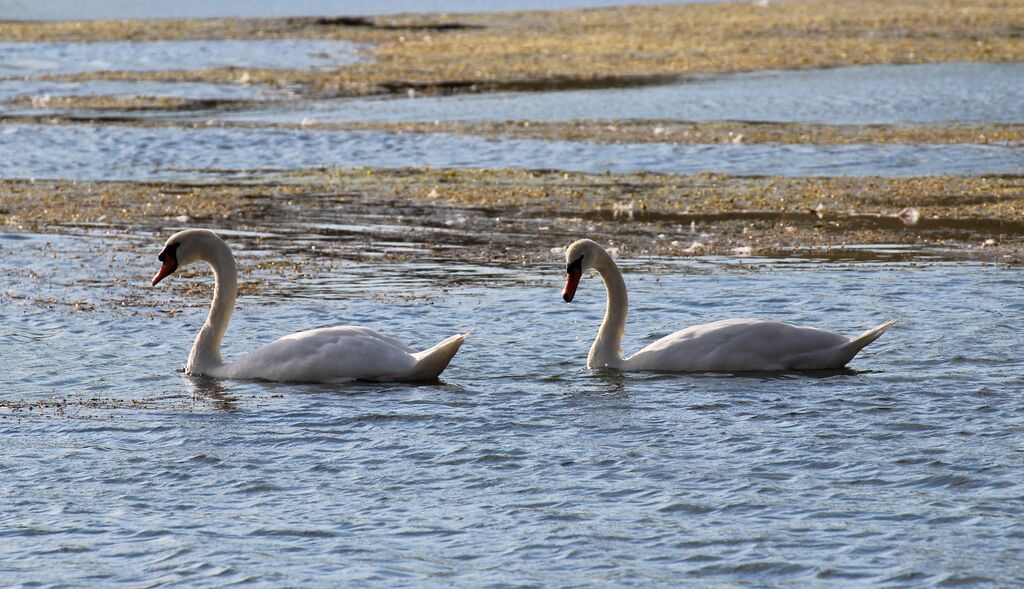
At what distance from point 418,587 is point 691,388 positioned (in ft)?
12.8

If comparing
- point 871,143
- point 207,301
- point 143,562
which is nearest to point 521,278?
point 207,301

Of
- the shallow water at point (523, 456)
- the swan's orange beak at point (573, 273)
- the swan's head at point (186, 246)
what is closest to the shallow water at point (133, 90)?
the shallow water at point (523, 456)

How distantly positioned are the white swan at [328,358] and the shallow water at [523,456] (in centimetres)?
15

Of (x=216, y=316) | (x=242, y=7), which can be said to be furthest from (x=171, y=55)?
(x=216, y=316)

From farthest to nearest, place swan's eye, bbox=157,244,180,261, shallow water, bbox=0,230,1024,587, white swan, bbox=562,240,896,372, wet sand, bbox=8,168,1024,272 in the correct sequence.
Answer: wet sand, bbox=8,168,1024,272, swan's eye, bbox=157,244,180,261, white swan, bbox=562,240,896,372, shallow water, bbox=0,230,1024,587

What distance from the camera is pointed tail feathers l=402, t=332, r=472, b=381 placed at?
999 cm

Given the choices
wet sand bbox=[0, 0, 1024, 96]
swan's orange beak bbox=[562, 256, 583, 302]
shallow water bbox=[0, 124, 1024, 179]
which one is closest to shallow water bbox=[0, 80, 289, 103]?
wet sand bbox=[0, 0, 1024, 96]

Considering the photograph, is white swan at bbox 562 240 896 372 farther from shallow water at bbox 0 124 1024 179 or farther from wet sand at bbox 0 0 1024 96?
wet sand at bbox 0 0 1024 96

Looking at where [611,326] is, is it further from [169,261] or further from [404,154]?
[404,154]

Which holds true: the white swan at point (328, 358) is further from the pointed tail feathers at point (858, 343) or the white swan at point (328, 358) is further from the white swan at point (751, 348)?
the pointed tail feathers at point (858, 343)

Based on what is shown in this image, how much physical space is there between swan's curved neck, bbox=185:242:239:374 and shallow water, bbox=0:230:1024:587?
25 cm

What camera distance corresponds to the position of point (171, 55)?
4284 centimetres

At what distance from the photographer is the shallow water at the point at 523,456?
682cm

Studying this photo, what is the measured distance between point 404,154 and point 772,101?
832cm
